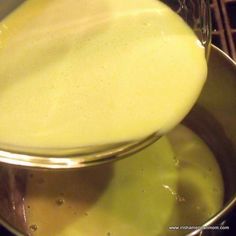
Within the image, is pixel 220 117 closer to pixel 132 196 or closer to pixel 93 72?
pixel 132 196

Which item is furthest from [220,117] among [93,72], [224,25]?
[93,72]

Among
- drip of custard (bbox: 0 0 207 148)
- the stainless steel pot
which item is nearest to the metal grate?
the stainless steel pot

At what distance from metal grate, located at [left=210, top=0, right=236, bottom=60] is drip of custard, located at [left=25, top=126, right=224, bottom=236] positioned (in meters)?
0.23

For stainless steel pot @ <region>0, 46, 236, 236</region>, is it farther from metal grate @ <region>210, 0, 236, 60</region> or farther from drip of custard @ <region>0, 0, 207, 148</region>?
drip of custard @ <region>0, 0, 207, 148</region>

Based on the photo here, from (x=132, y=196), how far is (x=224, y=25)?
→ 0.41 metres

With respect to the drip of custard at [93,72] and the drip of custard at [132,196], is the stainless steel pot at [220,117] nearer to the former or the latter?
the drip of custard at [132,196]

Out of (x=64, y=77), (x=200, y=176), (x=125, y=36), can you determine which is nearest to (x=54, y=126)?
(x=64, y=77)

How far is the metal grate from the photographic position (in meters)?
1.01

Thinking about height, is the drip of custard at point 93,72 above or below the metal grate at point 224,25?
above

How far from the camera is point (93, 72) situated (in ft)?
2.33

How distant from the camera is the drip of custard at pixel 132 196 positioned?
91 centimetres

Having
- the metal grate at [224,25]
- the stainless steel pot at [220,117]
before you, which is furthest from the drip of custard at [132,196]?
the metal grate at [224,25]

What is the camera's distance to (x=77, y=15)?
0.80m

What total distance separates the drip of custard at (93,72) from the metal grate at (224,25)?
0.75 ft
